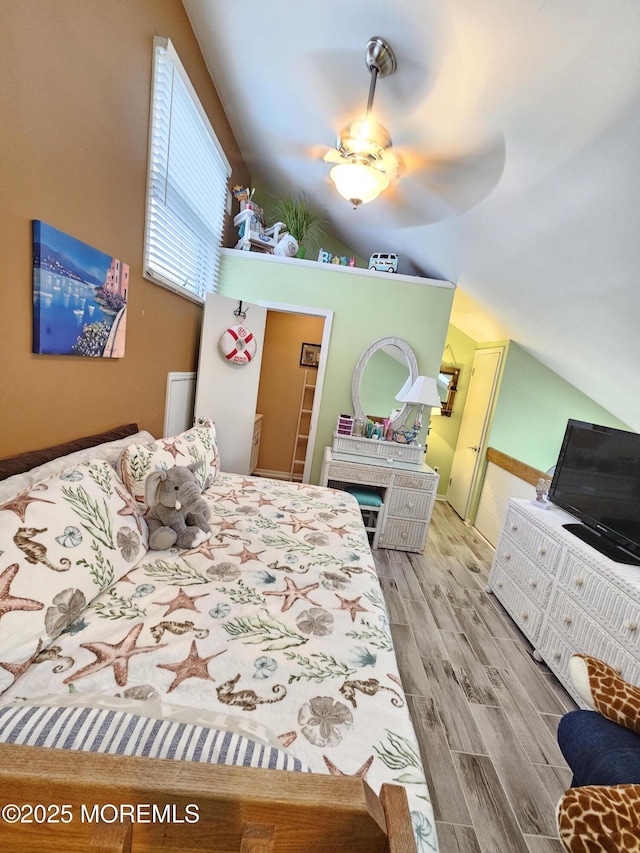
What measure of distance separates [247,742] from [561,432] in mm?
3940

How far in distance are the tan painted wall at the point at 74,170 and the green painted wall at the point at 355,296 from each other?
3.76 feet

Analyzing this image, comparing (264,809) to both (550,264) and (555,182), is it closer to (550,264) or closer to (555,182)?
(555,182)

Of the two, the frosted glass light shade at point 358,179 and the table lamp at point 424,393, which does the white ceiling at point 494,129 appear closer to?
the frosted glass light shade at point 358,179

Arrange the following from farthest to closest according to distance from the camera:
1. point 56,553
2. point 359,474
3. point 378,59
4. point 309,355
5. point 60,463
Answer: point 309,355
point 359,474
point 378,59
point 60,463
point 56,553

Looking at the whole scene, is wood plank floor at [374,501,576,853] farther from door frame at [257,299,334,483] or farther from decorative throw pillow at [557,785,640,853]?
door frame at [257,299,334,483]

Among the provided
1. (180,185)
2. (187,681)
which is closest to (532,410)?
(180,185)

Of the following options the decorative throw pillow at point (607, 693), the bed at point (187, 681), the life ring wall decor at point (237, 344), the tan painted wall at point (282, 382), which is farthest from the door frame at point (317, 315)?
the decorative throw pillow at point (607, 693)

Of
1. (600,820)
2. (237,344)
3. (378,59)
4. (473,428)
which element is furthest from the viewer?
(473,428)

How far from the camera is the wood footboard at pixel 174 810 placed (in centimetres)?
34

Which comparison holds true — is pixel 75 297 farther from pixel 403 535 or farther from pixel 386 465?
pixel 403 535

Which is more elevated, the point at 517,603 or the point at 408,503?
the point at 408,503

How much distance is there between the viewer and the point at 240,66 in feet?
7.13

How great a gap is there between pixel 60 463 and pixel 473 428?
3735 millimetres

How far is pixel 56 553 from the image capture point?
103 cm
